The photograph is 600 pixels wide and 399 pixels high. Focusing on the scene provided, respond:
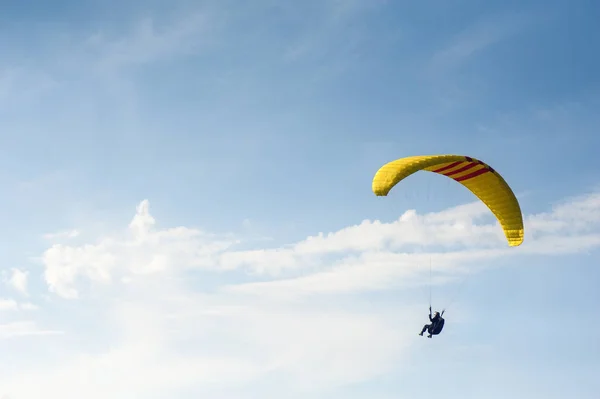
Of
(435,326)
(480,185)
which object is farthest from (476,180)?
(435,326)

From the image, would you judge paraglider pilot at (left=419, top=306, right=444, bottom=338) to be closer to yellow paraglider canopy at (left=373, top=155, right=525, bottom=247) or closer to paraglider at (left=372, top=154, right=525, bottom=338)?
paraglider at (left=372, top=154, right=525, bottom=338)

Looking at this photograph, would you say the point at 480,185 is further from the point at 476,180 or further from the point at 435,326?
the point at 435,326

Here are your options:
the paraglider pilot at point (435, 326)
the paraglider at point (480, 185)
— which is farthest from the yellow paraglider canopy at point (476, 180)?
the paraglider pilot at point (435, 326)

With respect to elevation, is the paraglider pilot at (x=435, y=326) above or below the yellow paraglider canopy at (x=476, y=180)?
below

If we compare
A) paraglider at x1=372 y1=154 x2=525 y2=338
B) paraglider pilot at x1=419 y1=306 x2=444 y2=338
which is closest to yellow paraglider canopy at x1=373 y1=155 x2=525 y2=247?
paraglider at x1=372 y1=154 x2=525 y2=338

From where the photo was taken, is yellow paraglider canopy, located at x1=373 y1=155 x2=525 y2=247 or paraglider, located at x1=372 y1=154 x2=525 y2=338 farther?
paraglider, located at x1=372 y1=154 x2=525 y2=338

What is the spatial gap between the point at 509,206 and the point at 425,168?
595 centimetres

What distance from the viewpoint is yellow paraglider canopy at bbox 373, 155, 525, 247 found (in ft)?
122

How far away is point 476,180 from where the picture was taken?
133ft

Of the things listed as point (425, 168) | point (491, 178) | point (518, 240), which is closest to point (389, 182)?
point (425, 168)

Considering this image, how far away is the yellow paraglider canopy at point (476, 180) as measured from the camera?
122ft

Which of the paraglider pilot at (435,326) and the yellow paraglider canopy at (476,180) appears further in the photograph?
the paraglider pilot at (435,326)

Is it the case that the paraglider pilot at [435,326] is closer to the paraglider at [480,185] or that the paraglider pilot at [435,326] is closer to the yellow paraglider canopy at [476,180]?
the paraglider at [480,185]

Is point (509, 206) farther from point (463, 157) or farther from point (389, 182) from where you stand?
point (389, 182)
